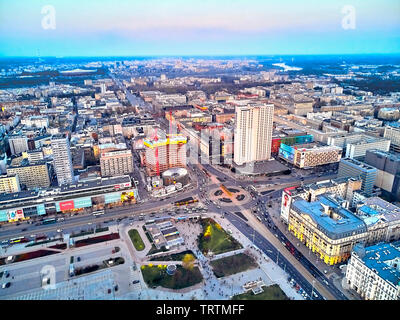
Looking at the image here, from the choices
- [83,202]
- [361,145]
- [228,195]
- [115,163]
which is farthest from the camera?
[361,145]

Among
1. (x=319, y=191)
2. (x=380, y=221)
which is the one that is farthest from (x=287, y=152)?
(x=380, y=221)

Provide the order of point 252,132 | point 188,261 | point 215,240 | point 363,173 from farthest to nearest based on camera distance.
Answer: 1. point 252,132
2. point 363,173
3. point 215,240
4. point 188,261

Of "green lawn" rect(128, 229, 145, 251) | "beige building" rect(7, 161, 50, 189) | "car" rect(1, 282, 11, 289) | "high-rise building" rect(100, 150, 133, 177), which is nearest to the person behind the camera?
"car" rect(1, 282, 11, 289)

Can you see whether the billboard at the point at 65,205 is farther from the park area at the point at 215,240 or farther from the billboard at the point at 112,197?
the park area at the point at 215,240

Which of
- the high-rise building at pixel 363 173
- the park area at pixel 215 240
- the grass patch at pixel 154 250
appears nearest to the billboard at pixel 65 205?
the grass patch at pixel 154 250

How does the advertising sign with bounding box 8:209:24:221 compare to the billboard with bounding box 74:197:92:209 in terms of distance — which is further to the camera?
the billboard with bounding box 74:197:92:209

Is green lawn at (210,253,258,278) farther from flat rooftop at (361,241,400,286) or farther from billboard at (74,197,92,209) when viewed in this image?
billboard at (74,197,92,209)

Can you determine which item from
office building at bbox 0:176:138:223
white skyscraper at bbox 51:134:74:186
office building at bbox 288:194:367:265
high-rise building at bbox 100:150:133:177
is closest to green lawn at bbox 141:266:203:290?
office building at bbox 288:194:367:265

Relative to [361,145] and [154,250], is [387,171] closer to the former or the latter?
[361,145]
